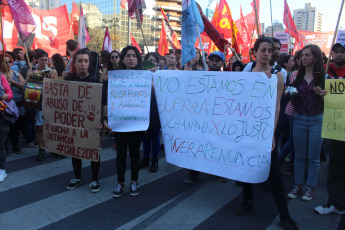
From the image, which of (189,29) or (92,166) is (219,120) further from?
(92,166)

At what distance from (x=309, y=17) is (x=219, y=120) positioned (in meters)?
47.6

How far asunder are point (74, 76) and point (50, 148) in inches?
42.2

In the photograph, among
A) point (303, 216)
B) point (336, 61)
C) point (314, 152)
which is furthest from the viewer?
point (336, 61)

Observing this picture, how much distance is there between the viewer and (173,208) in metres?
3.27

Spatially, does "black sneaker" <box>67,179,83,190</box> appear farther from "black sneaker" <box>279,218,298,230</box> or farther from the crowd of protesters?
"black sneaker" <box>279,218,298,230</box>

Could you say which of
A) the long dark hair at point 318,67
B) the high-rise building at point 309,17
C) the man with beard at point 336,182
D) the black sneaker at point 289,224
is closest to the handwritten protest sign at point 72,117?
the black sneaker at point 289,224

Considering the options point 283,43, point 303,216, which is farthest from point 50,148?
point 283,43

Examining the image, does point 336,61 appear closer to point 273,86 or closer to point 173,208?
point 273,86

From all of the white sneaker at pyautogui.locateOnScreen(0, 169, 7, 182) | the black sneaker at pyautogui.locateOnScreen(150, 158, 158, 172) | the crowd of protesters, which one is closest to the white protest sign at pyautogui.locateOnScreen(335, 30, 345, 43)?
the crowd of protesters

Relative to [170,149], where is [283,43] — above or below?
above

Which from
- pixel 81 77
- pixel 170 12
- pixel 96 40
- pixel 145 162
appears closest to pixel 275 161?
pixel 145 162

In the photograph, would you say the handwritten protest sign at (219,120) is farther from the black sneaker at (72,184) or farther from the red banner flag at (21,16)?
the red banner flag at (21,16)

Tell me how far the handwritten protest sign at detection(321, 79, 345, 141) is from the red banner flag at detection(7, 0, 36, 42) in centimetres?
553

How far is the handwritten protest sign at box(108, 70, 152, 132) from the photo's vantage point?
138 inches
